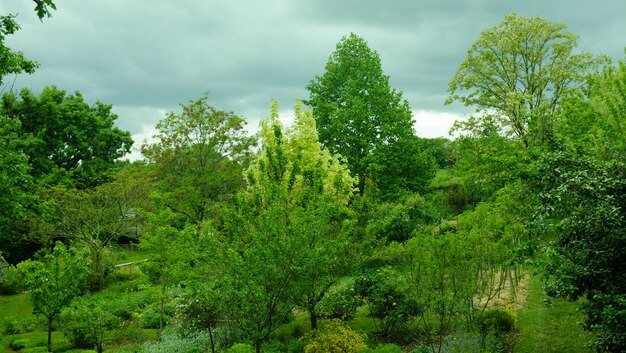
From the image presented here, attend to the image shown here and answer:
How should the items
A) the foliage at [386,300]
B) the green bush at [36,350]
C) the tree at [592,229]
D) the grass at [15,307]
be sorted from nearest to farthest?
the tree at [592,229] < the foliage at [386,300] < the green bush at [36,350] < the grass at [15,307]

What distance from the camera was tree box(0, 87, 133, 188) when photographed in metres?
35.8

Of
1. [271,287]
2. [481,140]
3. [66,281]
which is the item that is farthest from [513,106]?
[66,281]

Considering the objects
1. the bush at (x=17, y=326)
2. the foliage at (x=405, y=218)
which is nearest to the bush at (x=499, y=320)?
the foliage at (x=405, y=218)

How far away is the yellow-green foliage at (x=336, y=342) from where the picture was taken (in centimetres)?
1257

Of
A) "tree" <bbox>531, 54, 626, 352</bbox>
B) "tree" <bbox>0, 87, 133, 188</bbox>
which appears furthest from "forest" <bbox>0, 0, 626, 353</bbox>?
"tree" <bbox>0, 87, 133, 188</bbox>

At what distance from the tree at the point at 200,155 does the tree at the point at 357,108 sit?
16.9 ft

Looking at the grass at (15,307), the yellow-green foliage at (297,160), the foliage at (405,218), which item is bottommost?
the grass at (15,307)

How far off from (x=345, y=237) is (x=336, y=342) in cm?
256

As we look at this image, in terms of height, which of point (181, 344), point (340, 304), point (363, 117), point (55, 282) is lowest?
point (181, 344)

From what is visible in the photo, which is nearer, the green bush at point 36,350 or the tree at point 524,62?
the green bush at point 36,350

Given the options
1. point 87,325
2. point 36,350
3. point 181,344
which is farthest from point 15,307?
point 181,344

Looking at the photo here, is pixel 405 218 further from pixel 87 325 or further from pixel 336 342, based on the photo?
pixel 87 325

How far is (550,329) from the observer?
1414 cm

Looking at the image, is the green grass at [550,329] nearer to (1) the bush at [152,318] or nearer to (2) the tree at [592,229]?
(2) the tree at [592,229]
